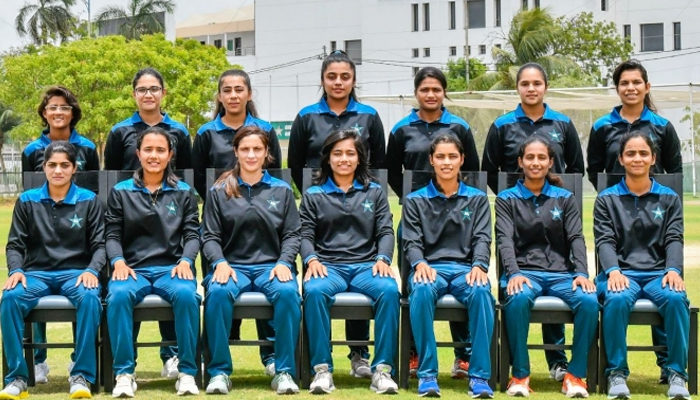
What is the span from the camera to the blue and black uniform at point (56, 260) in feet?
20.5

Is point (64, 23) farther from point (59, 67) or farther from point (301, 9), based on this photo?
point (59, 67)

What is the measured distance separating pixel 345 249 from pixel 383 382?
961mm

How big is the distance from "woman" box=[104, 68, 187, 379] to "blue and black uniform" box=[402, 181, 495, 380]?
1697 mm

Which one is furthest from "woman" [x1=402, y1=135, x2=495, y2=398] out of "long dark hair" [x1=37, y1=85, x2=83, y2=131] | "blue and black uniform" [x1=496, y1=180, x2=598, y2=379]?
"long dark hair" [x1=37, y1=85, x2=83, y2=131]

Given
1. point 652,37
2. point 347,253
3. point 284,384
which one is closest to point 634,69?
point 347,253

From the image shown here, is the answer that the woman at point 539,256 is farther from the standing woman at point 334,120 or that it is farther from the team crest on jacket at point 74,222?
the team crest on jacket at point 74,222

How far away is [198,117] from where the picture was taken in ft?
131

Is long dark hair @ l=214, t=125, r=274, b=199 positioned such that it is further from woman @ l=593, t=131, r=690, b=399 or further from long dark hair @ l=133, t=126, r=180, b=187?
woman @ l=593, t=131, r=690, b=399

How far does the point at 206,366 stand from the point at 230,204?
1.05m

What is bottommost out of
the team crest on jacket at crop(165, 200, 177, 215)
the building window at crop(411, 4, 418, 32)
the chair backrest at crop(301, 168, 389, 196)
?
the team crest on jacket at crop(165, 200, 177, 215)

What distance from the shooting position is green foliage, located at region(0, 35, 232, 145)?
3719 centimetres

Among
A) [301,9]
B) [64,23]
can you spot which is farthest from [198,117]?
[64,23]

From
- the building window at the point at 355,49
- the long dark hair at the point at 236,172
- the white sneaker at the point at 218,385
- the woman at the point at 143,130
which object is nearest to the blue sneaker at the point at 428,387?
the white sneaker at the point at 218,385

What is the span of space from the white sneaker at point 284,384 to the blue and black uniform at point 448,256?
755 millimetres
